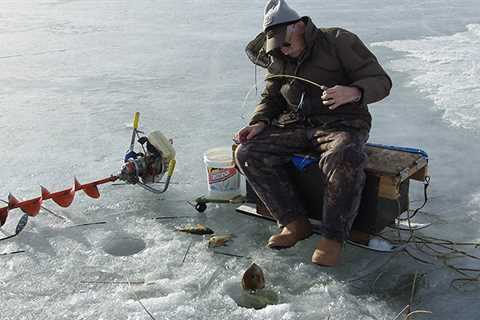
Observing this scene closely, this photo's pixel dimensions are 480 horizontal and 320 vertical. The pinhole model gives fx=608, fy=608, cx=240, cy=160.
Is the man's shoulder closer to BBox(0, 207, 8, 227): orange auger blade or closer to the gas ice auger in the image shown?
the gas ice auger

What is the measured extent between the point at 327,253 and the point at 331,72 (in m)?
0.92

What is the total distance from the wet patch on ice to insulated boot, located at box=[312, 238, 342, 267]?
2315 mm

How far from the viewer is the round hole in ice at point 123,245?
10.4ft

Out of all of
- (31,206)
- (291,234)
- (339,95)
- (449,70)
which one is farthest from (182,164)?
(449,70)

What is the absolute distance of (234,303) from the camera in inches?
103

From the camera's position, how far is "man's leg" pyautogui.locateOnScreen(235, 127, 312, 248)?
121 inches

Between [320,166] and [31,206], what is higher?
[320,166]

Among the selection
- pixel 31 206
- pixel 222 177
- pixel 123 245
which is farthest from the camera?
pixel 222 177

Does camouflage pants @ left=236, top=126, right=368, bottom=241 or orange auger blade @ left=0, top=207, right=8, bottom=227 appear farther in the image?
orange auger blade @ left=0, top=207, right=8, bottom=227

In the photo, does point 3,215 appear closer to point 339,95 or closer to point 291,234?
point 291,234

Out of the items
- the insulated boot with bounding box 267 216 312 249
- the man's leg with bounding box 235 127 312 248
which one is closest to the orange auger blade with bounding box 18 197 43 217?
the man's leg with bounding box 235 127 312 248

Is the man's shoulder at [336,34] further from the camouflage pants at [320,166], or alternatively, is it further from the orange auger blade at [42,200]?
the orange auger blade at [42,200]

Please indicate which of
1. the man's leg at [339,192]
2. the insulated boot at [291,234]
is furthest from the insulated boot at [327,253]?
the insulated boot at [291,234]

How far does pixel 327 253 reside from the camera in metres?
2.85
